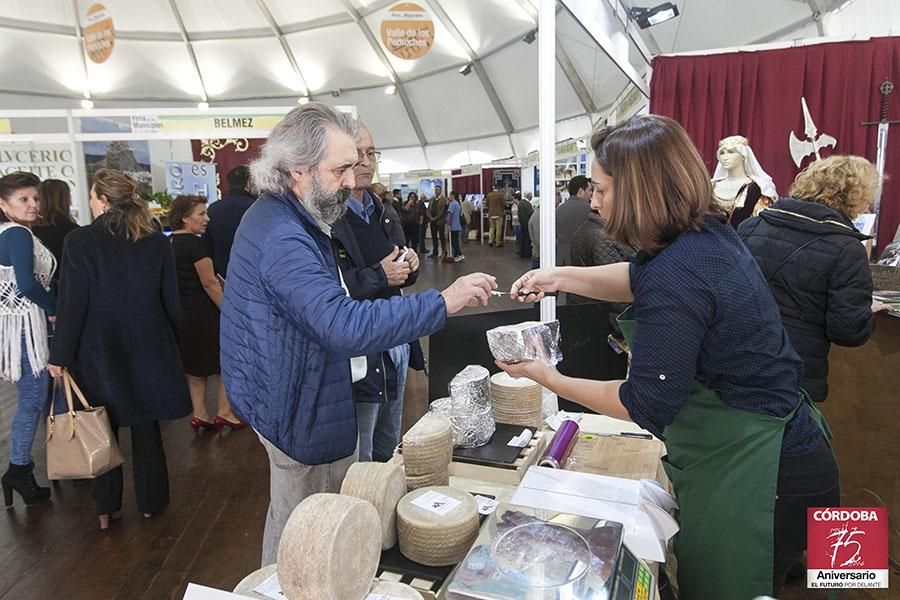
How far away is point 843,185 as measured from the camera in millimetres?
2225

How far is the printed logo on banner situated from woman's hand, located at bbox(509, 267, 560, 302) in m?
0.83

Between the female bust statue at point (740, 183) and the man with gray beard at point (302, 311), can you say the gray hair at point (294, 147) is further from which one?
the female bust statue at point (740, 183)

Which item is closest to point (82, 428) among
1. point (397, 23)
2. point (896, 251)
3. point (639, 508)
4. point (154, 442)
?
point (154, 442)

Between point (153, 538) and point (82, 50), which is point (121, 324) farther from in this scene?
point (82, 50)

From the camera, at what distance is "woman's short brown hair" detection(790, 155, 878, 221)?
2.23 m

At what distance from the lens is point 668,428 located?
1.27 meters

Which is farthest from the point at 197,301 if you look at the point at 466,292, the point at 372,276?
the point at 466,292

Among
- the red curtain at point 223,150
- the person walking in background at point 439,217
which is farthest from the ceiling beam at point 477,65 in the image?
the red curtain at point 223,150

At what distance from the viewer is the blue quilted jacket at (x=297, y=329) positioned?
1226 millimetres

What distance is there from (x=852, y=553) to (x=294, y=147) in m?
1.42

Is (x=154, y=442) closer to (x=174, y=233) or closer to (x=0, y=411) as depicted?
(x=174, y=233)

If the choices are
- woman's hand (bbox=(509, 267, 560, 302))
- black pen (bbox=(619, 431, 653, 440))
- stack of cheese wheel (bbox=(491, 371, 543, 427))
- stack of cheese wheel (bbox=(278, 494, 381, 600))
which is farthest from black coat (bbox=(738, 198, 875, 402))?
stack of cheese wheel (bbox=(278, 494, 381, 600))

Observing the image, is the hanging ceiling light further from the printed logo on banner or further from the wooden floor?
the printed logo on banner

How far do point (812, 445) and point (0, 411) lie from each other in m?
5.08
